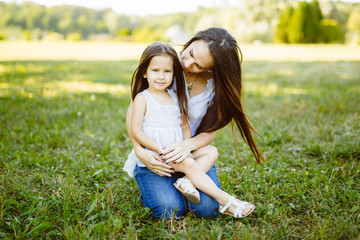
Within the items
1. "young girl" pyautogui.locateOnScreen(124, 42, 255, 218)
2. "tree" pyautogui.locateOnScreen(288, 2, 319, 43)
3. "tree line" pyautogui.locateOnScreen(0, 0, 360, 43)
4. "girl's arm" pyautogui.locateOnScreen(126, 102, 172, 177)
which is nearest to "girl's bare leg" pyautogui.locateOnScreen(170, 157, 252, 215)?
"young girl" pyautogui.locateOnScreen(124, 42, 255, 218)

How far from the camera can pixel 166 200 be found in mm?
1993

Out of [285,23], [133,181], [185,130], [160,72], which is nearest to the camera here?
[160,72]

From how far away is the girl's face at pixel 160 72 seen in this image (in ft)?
6.96

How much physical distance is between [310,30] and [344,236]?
73.8ft

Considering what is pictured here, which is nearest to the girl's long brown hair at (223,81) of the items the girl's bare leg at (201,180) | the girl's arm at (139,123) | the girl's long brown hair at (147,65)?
the girl's long brown hair at (147,65)

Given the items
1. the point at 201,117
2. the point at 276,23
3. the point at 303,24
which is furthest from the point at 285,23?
the point at 201,117

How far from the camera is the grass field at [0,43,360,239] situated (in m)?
1.84

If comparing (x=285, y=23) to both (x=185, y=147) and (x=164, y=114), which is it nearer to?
(x=164, y=114)

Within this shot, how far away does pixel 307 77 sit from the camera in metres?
7.91

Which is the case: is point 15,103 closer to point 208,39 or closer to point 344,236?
point 208,39

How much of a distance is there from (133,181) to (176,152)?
2.19 feet

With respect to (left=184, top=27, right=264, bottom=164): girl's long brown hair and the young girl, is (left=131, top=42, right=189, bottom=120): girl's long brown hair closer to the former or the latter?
the young girl

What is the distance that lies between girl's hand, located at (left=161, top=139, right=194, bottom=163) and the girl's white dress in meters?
0.14

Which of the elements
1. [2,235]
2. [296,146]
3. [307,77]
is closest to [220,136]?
[296,146]
